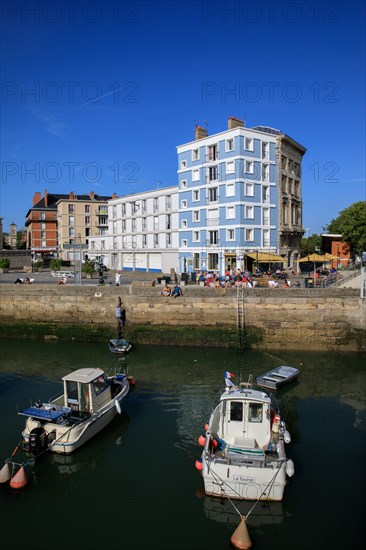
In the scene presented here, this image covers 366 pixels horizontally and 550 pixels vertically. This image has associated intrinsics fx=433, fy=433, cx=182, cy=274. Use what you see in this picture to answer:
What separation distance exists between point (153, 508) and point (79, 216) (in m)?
67.2

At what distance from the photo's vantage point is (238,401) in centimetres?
1161

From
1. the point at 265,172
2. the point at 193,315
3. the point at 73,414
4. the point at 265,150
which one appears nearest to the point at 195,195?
the point at 265,172

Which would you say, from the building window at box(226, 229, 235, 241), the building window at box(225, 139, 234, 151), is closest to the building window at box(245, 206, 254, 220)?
the building window at box(226, 229, 235, 241)

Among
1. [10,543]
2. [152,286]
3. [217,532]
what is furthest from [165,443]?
[152,286]

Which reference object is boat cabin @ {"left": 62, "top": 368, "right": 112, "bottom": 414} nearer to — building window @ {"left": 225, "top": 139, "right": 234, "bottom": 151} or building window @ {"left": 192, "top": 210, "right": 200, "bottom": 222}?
building window @ {"left": 225, "top": 139, "right": 234, "bottom": 151}

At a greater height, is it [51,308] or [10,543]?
[51,308]

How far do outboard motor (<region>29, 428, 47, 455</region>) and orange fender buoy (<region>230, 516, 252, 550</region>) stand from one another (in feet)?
19.5

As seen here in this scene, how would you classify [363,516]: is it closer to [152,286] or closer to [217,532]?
[217,532]

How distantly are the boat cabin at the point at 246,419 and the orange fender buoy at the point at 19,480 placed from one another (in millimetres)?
5196

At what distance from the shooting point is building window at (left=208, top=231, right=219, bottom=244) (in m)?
38.3

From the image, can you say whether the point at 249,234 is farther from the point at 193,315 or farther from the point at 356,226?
the point at 193,315

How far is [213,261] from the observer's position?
38938 mm

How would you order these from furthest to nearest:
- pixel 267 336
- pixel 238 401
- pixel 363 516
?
pixel 267 336
pixel 238 401
pixel 363 516

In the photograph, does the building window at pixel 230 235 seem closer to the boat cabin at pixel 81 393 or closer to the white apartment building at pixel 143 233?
the white apartment building at pixel 143 233
